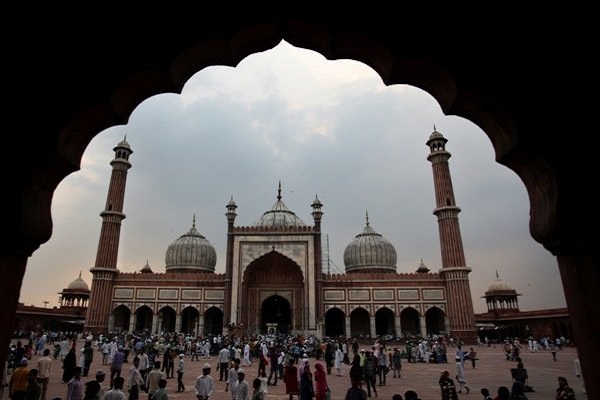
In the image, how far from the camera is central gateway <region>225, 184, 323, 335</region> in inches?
1284

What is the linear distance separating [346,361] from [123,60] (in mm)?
18982

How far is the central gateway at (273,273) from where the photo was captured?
32.6m

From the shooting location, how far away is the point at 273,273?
118ft

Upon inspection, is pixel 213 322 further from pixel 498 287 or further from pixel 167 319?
pixel 498 287

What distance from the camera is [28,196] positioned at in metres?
2.82

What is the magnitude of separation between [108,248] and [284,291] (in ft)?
51.7

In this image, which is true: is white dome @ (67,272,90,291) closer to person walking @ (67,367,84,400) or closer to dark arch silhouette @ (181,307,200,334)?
dark arch silhouette @ (181,307,200,334)

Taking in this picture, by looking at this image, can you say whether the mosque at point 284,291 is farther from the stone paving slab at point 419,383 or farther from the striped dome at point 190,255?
the stone paving slab at point 419,383

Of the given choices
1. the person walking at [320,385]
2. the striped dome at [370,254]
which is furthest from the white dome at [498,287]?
the person walking at [320,385]

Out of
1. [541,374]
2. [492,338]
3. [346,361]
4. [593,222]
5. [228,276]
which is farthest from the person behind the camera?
[492,338]

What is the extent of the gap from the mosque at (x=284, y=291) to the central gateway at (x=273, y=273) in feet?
0.27

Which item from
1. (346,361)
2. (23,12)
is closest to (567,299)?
(23,12)

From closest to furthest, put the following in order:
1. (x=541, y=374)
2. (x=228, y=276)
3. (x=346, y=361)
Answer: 1. (x=541, y=374)
2. (x=346, y=361)
3. (x=228, y=276)

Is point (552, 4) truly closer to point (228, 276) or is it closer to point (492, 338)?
point (228, 276)
